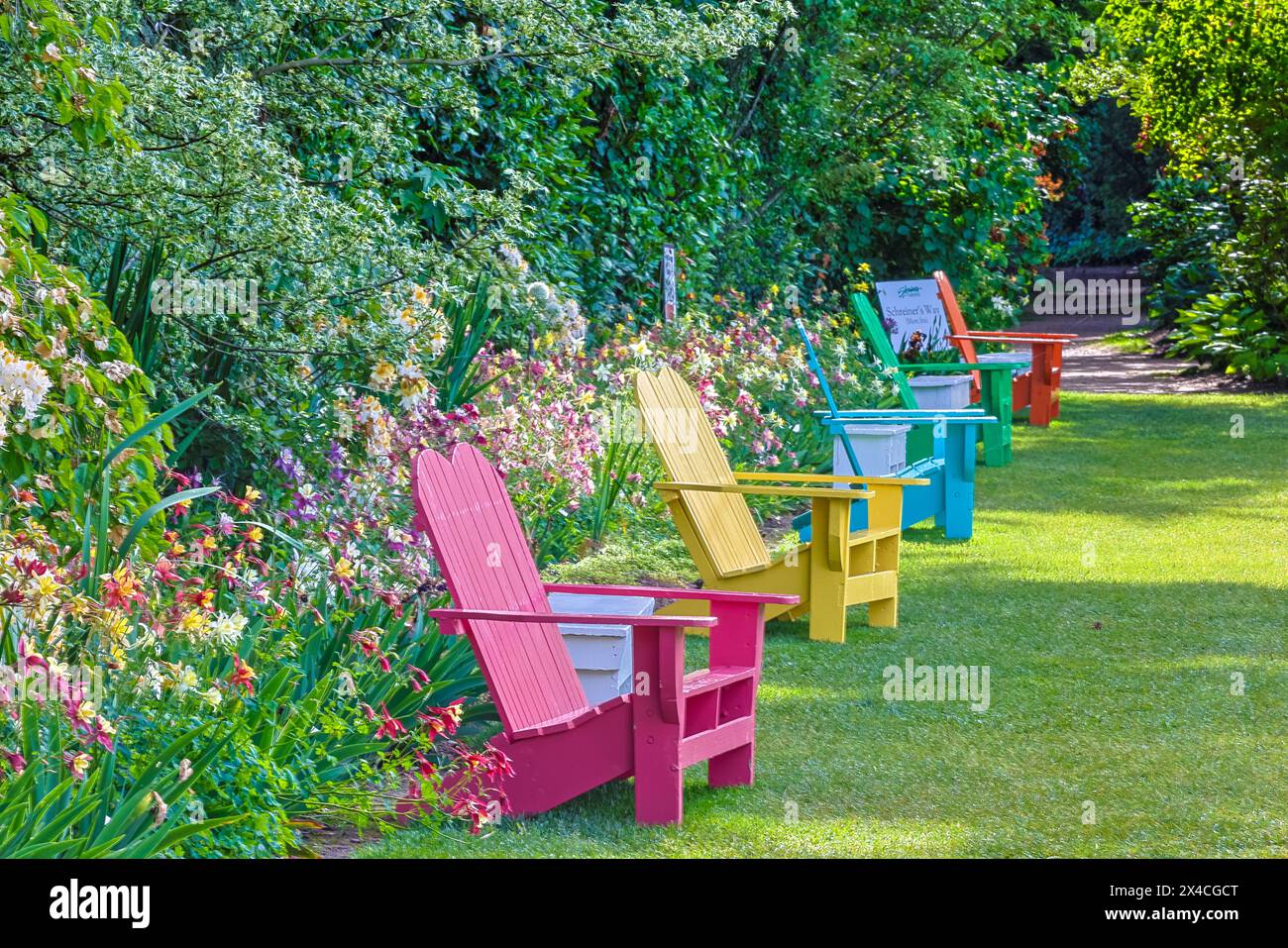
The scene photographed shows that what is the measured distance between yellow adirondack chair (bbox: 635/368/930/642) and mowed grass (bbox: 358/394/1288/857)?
19 centimetres

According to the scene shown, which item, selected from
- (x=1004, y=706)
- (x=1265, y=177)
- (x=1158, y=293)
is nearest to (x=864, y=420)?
(x=1004, y=706)

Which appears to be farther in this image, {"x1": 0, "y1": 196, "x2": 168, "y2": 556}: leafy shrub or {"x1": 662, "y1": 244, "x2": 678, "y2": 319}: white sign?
{"x1": 662, "y1": 244, "x2": 678, "y2": 319}: white sign

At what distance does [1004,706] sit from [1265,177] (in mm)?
12779

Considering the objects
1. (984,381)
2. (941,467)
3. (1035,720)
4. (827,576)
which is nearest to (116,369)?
(1035,720)

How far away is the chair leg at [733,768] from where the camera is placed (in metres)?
4.38

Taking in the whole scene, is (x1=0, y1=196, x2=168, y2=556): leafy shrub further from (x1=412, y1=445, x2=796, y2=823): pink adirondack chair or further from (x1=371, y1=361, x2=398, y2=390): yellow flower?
(x1=371, y1=361, x2=398, y2=390): yellow flower

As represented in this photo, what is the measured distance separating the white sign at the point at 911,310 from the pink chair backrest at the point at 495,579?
8.73 meters

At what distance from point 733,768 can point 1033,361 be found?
9727 millimetres

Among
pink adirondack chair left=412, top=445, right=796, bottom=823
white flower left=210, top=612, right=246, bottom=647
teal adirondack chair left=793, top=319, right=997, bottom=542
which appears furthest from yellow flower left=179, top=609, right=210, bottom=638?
teal adirondack chair left=793, top=319, right=997, bottom=542

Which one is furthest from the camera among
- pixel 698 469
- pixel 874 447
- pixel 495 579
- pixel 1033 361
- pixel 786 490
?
pixel 1033 361

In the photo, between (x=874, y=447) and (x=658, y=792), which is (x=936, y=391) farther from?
(x=658, y=792)

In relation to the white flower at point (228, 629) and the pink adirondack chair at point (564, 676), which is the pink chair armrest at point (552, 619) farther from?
the white flower at point (228, 629)

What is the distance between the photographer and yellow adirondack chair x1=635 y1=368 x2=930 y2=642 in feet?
19.8

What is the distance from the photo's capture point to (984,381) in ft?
38.5
